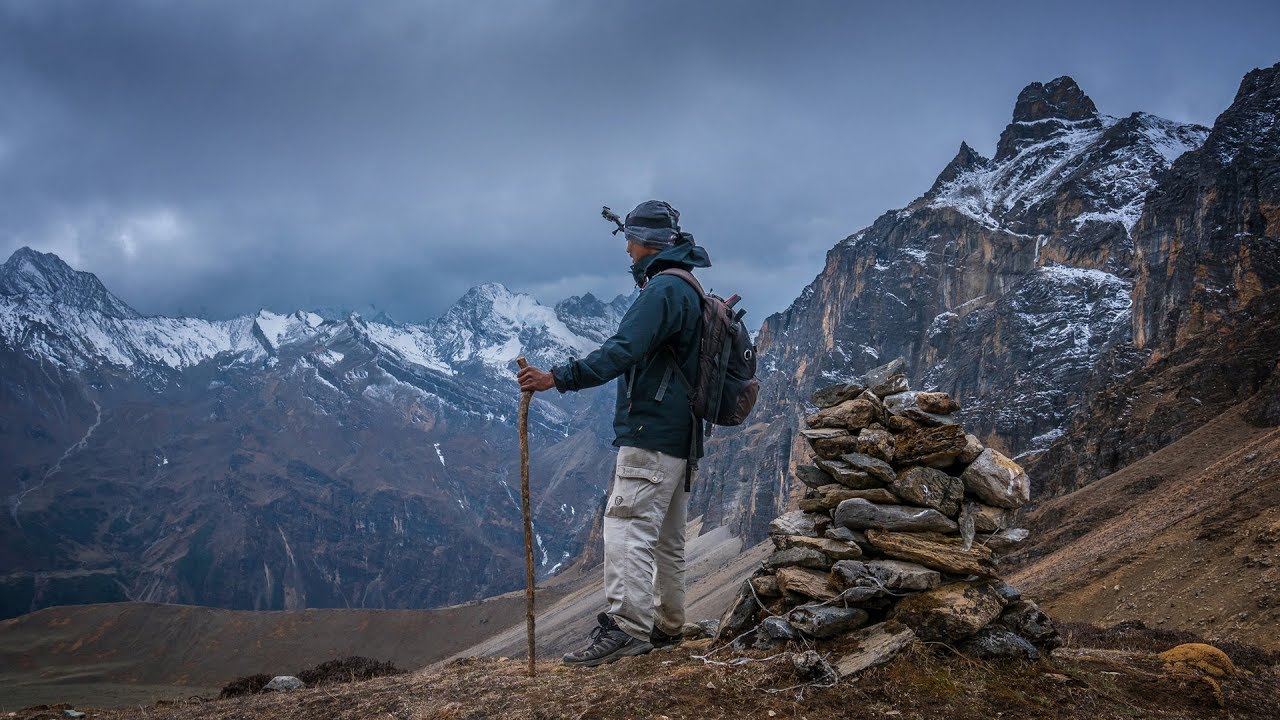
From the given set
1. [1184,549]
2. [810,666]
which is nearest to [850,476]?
[810,666]

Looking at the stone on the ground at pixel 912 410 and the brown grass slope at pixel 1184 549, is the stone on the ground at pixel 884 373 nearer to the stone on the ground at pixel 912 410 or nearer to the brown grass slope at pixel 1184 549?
the stone on the ground at pixel 912 410

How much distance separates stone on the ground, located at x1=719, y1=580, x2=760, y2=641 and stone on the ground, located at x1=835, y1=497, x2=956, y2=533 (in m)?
1.14

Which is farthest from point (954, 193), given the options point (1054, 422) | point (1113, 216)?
point (1054, 422)

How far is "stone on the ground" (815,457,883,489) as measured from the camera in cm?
684

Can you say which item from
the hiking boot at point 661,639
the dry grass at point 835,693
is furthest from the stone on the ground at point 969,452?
the hiking boot at point 661,639

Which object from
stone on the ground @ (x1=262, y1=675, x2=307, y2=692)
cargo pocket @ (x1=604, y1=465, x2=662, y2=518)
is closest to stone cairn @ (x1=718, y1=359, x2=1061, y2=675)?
cargo pocket @ (x1=604, y1=465, x2=662, y2=518)

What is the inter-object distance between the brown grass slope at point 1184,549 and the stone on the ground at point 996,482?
319 inches

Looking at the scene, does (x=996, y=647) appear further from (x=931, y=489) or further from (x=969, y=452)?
(x=969, y=452)

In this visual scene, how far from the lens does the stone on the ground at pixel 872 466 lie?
668 centimetres

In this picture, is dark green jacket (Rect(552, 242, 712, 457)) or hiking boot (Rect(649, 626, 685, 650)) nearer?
dark green jacket (Rect(552, 242, 712, 457))

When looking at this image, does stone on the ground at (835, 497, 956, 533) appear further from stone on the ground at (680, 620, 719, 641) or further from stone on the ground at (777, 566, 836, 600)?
stone on the ground at (680, 620, 719, 641)

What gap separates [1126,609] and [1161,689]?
45.5 ft

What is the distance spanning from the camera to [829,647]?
5.46 meters

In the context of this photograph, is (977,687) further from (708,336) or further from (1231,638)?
(1231,638)
